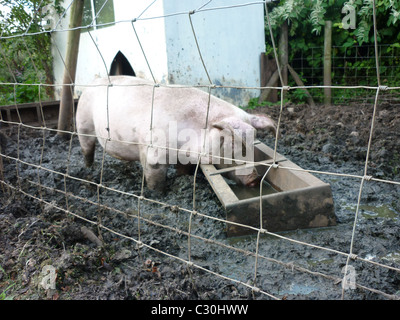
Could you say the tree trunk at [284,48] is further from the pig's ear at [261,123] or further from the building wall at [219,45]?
the pig's ear at [261,123]

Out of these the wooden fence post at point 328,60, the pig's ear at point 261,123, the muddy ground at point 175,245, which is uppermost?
the wooden fence post at point 328,60

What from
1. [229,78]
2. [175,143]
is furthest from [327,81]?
[175,143]

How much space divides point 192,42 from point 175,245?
15.1 ft

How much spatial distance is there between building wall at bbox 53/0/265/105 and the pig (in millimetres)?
2781

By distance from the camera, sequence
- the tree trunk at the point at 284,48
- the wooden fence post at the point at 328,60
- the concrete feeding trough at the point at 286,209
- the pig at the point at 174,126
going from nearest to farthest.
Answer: the concrete feeding trough at the point at 286,209 < the pig at the point at 174,126 < the wooden fence post at the point at 328,60 < the tree trunk at the point at 284,48

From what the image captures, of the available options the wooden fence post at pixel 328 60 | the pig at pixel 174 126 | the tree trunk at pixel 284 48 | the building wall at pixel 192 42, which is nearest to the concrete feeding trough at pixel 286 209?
the pig at pixel 174 126

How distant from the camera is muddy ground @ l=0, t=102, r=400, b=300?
191 centimetres

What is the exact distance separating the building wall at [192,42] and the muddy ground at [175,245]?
272cm

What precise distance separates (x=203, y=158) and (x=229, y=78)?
4.03 meters

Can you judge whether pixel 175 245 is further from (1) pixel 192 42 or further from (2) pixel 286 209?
(1) pixel 192 42

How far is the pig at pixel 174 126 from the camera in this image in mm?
3078

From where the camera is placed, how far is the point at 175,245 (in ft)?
8.21

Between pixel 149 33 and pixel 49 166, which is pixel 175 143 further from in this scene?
pixel 149 33

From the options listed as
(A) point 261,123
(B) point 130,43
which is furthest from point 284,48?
(A) point 261,123
